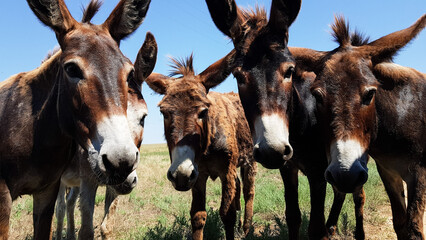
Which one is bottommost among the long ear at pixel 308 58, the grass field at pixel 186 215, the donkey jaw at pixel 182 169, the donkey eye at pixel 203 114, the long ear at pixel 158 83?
the grass field at pixel 186 215

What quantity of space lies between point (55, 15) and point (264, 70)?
187cm

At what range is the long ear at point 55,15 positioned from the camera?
2395 millimetres

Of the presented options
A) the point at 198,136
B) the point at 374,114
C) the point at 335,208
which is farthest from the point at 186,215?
the point at 374,114

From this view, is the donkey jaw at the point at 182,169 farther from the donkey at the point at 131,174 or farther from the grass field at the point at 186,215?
the grass field at the point at 186,215

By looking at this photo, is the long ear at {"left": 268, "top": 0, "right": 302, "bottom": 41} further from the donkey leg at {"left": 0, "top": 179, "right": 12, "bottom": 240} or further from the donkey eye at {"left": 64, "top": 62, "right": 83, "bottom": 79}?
the donkey leg at {"left": 0, "top": 179, "right": 12, "bottom": 240}

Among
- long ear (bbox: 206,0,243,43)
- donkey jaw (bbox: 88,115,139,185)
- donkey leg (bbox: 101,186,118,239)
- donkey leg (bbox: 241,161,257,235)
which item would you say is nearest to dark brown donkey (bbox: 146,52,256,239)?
long ear (bbox: 206,0,243,43)

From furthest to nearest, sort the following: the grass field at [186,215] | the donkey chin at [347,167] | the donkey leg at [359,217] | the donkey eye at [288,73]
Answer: the grass field at [186,215] → the donkey leg at [359,217] → the donkey eye at [288,73] → the donkey chin at [347,167]

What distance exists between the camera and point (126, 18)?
9.24 ft

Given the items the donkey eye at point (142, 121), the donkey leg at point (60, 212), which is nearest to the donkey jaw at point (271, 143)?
the donkey eye at point (142, 121)

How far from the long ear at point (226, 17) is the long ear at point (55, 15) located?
1.64 meters

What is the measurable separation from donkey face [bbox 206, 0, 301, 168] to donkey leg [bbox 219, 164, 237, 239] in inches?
70.1

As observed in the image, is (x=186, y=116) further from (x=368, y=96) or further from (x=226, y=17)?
(x=368, y=96)

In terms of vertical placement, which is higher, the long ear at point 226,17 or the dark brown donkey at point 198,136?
Result: the long ear at point 226,17

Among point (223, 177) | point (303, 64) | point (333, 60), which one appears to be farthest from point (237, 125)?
point (333, 60)
